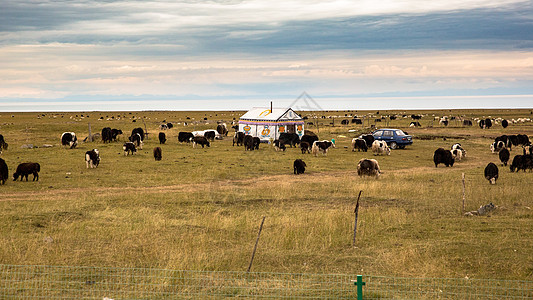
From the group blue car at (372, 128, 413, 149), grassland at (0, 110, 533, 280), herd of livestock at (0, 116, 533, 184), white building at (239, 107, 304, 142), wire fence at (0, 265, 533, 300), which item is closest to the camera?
wire fence at (0, 265, 533, 300)

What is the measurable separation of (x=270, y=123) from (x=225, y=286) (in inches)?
1510

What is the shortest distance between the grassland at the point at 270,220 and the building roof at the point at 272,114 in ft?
59.0

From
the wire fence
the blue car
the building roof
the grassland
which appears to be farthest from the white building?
the wire fence

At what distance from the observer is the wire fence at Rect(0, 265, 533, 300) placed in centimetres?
902

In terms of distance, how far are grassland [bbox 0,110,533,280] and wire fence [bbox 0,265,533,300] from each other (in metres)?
0.61

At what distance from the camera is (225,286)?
9.45 m

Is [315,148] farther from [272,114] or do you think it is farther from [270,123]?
[272,114]

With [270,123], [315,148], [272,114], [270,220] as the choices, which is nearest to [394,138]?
[315,148]

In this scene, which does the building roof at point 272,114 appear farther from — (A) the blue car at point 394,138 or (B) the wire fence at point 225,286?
(B) the wire fence at point 225,286

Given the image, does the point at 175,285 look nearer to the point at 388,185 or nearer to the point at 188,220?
the point at 188,220

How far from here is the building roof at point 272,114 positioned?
47.6m

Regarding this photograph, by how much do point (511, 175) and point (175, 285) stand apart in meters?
21.8

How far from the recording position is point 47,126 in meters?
62.1

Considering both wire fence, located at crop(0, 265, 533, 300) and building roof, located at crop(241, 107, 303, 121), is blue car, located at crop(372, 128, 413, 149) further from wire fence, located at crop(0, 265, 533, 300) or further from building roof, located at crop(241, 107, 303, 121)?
wire fence, located at crop(0, 265, 533, 300)
